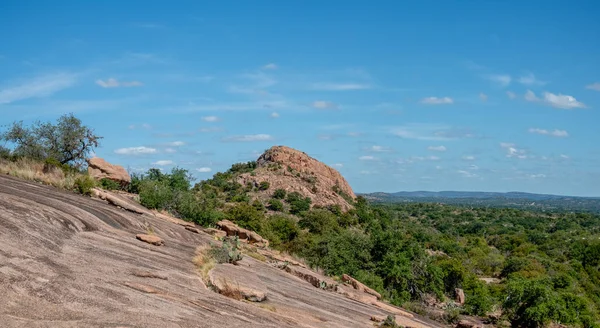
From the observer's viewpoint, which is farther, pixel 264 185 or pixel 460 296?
pixel 264 185

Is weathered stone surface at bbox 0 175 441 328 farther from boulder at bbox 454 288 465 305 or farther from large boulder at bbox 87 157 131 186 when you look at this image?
boulder at bbox 454 288 465 305

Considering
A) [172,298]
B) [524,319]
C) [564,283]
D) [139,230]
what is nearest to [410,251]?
[524,319]

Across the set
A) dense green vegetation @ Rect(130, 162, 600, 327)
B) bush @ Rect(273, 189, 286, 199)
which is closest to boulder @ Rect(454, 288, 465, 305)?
dense green vegetation @ Rect(130, 162, 600, 327)

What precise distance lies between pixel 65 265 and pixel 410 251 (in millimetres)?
32227

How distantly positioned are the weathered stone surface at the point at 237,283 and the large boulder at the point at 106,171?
18106 millimetres

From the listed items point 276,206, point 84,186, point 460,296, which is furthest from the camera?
point 276,206

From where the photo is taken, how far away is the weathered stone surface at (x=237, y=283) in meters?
10.7

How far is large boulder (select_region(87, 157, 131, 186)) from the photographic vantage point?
29370 millimetres

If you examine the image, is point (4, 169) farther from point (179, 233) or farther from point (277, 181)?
point (277, 181)

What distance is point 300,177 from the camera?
2867 inches

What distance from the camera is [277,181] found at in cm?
6925

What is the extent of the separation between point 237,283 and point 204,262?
2.33 meters

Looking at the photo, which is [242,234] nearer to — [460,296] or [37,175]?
[37,175]

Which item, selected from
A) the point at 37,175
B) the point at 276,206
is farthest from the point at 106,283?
the point at 276,206
